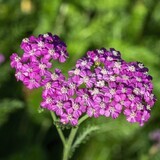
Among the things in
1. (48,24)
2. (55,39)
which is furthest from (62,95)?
(48,24)

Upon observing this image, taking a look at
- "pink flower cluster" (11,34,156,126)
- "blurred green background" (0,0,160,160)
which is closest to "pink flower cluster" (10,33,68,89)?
"pink flower cluster" (11,34,156,126)

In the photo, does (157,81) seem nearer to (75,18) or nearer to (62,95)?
(75,18)

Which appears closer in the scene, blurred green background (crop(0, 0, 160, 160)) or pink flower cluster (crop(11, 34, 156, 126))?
pink flower cluster (crop(11, 34, 156, 126))

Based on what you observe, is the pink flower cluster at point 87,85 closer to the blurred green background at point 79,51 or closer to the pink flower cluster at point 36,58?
the pink flower cluster at point 36,58

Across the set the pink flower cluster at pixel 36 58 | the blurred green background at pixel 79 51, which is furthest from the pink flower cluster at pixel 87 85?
the blurred green background at pixel 79 51

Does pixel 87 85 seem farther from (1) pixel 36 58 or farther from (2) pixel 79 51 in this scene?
(2) pixel 79 51

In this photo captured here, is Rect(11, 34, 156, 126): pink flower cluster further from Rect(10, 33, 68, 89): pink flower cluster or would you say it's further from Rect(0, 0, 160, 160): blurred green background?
Rect(0, 0, 160, 160): blurred green background

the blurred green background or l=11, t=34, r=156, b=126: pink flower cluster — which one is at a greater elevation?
the blurred green background
